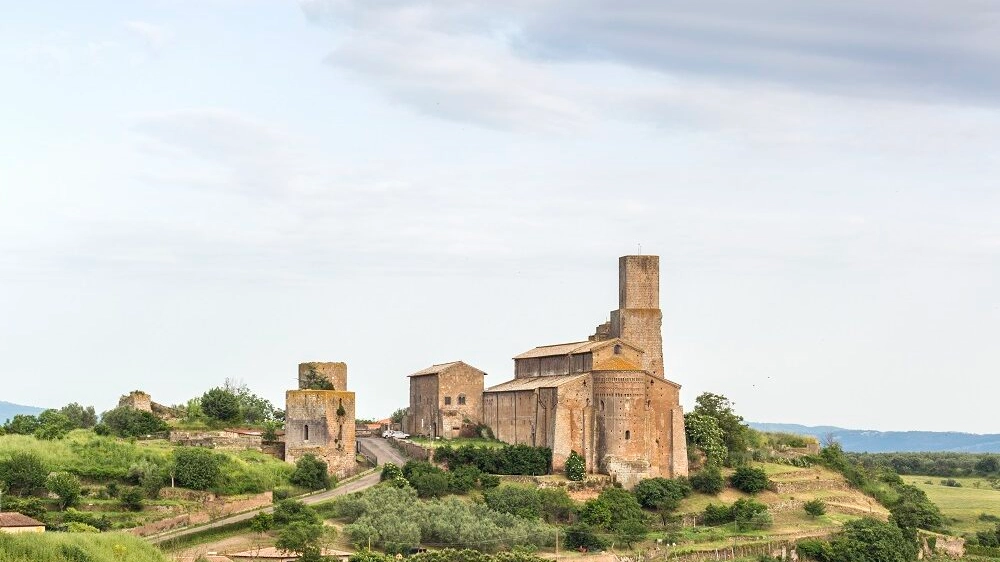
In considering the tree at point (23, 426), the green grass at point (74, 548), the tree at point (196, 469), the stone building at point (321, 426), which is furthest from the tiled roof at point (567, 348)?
the green grass at point (74, 548)

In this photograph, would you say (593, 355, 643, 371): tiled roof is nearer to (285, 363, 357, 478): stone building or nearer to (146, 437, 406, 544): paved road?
(146, 437, 406, 544): paved road

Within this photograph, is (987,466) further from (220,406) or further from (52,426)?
(52,426)

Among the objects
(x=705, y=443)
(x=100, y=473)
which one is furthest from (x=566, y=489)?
(x=100, y=473)

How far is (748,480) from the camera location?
6994cm

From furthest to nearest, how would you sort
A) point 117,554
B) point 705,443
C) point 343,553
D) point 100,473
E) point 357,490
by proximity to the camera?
point 705,443, point 357,490, point 100,473, point 343,553, point 117,554

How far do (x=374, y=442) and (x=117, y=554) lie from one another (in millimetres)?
38444

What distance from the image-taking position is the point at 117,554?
39625 millimetres

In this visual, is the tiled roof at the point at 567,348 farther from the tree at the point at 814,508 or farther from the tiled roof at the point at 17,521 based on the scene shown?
the tiled roof at the point at 17,521

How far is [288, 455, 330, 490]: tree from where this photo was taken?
64875 millimetres

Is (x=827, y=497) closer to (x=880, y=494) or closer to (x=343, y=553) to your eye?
(x=880, y=494)

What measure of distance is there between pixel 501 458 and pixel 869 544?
662 inches

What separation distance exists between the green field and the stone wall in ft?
118

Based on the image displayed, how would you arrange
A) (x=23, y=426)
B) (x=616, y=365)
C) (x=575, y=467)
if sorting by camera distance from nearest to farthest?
(x=575, y=467)
(x=23, y=426)
(x=616, y=365)

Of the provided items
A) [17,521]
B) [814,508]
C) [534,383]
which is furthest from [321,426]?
[814,508]
